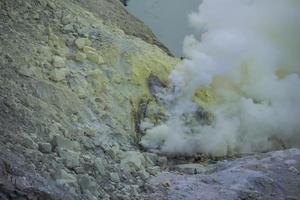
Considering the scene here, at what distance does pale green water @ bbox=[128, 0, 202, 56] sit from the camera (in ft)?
43.1

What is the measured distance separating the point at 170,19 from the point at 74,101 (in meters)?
5.77

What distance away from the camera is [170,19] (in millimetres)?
13305

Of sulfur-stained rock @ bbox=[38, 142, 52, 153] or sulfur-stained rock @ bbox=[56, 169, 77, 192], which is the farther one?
sulfur-stained rock @ bbox=[38, 142, 52, 153]

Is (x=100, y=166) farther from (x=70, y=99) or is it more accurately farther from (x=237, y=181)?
(x=237, y=181)

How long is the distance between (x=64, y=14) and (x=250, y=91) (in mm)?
3766

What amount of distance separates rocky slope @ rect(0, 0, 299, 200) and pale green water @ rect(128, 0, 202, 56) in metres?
2.16

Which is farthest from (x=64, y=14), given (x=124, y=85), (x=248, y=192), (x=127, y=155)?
(x=248, y=192)

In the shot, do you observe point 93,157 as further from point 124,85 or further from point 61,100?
point 124,85

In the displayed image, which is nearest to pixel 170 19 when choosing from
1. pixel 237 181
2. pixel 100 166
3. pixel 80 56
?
pixel 80 56

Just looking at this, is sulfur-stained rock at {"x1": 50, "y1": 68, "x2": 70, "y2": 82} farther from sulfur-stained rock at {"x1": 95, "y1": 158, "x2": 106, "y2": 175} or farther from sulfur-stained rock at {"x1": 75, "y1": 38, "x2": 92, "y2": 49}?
sulfur-stained rock at {"x1": 95, "y1": 158, "x2": 106, "y2": 175}

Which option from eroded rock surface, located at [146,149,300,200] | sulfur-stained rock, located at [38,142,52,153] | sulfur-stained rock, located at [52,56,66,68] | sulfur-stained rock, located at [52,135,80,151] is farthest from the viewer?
sulfur-stained rock, located at [52,56,66,68]

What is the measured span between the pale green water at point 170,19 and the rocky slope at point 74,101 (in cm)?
216

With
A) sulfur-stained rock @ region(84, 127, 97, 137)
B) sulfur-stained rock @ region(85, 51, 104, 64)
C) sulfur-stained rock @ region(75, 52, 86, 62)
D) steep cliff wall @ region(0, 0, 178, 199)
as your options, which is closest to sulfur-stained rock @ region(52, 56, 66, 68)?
steep cliff wall @ region(0, 0, 178, 199)

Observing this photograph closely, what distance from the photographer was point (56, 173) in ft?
21.4
